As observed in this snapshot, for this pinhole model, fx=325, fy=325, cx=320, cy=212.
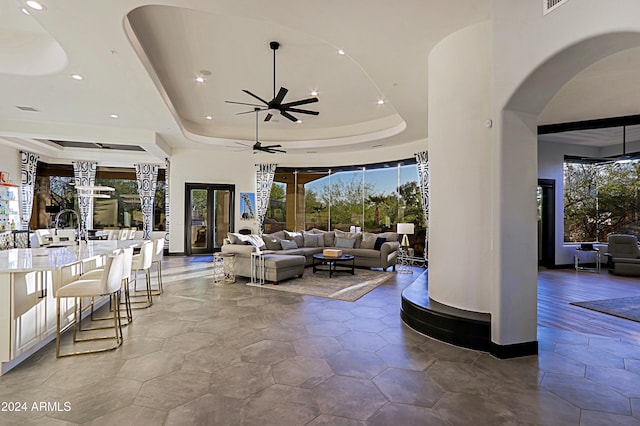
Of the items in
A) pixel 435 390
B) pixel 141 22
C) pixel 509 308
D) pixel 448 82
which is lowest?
pixel 435 390

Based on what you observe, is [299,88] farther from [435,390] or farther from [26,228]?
[26,228]

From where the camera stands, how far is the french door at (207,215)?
10844 millimetres

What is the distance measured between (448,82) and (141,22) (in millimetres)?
4024

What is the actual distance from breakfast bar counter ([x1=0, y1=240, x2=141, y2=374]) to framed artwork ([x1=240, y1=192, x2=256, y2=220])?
7.36 metres

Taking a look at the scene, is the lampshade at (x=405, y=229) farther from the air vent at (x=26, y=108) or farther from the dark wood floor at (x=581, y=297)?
the air vent at (x=26, y=108)

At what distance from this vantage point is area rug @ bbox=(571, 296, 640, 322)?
14.8 feet

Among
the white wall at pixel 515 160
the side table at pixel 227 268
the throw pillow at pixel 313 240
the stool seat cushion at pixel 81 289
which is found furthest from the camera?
the throw pillow at pixel 313 240

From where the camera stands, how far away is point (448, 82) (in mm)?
3943

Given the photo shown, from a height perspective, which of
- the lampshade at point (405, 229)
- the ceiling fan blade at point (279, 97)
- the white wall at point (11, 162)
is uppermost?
the ceiling fan blade at point (279, 97)

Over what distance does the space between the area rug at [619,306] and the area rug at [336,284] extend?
3377 millimetres

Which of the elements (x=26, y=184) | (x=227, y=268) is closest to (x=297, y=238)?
(x=227, y=268)

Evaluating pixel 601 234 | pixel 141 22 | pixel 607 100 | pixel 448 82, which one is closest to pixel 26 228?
pixel 141 22

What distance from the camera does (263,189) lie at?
11.3 meters

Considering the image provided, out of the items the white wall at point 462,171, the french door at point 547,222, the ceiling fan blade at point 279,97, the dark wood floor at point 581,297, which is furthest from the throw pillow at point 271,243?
the french door at point 547,222
